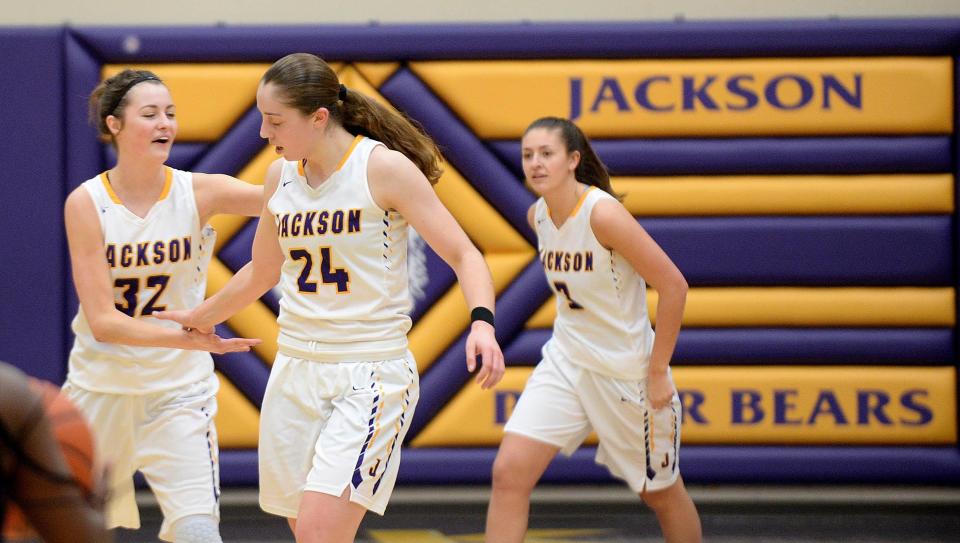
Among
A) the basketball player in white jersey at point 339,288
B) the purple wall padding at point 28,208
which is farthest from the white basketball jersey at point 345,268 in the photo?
→ the purple wall padding at point 28,208

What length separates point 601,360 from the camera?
4078mm

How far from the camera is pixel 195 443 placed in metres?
3.52

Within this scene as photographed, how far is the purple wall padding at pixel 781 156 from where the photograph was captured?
5512mm

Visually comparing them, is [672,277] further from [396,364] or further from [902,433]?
[902,433]

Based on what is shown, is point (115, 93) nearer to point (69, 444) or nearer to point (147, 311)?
point (147, 311)

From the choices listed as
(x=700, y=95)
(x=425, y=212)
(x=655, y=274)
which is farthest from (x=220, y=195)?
(x=700, y=95)

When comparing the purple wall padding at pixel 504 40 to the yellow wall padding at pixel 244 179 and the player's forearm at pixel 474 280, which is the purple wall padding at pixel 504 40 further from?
the player's forearm at pixel 474 280

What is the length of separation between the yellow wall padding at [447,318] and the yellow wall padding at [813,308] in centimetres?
22

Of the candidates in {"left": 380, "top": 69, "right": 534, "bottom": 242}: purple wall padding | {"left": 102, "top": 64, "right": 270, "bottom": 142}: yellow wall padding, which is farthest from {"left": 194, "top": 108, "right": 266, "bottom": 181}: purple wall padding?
{"left": 380, "top": 69, "right": 534, "bottom": 242}: purple wall padding

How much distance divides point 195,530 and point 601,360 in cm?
138

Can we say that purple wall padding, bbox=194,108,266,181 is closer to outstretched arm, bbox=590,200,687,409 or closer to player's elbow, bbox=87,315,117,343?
outstretched arm, bbox=590,200,687,409

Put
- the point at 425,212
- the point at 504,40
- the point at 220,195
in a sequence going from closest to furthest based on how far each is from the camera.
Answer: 1. the point at 425,212
2. the point at 220,195
3. the point at 504,40

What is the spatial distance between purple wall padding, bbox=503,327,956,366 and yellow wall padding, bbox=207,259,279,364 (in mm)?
1022

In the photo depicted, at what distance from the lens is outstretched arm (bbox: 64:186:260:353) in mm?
3402
